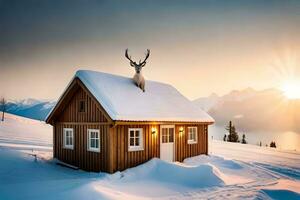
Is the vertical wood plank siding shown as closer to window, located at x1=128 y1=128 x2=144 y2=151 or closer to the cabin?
the cabin

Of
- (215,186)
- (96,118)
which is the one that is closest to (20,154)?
(96,118)

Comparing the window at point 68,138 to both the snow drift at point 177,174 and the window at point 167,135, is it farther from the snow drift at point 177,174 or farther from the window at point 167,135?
the window at point 167,135

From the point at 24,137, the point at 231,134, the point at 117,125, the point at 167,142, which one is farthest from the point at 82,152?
the point at 231,134

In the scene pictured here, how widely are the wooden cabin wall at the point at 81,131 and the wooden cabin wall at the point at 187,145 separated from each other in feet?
16.9

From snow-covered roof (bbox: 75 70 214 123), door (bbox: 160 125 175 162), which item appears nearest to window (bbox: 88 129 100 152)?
snow-covered roof (bbox: 75 70 214 123)

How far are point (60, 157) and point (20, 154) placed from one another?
251cm

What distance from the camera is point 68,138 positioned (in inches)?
765

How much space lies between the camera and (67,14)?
72.5ft

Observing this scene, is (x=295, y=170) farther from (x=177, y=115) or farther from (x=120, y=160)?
(x=120, y=160)

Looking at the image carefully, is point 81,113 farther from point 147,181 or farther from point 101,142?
point 147,181

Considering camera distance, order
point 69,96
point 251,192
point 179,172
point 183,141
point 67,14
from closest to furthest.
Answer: point 251,192
point 179,172
point 69,96
point 183,141
point 67,14

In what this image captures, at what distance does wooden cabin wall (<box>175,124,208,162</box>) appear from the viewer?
19936 millimetres

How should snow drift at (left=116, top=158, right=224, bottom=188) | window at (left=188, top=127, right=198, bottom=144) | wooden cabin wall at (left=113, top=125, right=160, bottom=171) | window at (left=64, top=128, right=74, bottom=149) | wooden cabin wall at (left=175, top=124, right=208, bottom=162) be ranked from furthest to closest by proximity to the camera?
window at (left=188, top=127, right=198, bottom=144)
wooden cabin wall at (left=175, top=124, right=208, bottom=162)
window at (left=64, top=128, right=74, bottom=149)
wooden cabin wall at (left=113, top=125, right=160, bottom=171)
snow drift at (left=116, top=158, right=224, bottom=188)

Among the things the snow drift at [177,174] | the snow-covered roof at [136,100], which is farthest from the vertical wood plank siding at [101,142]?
the snow drift at [177,174]
